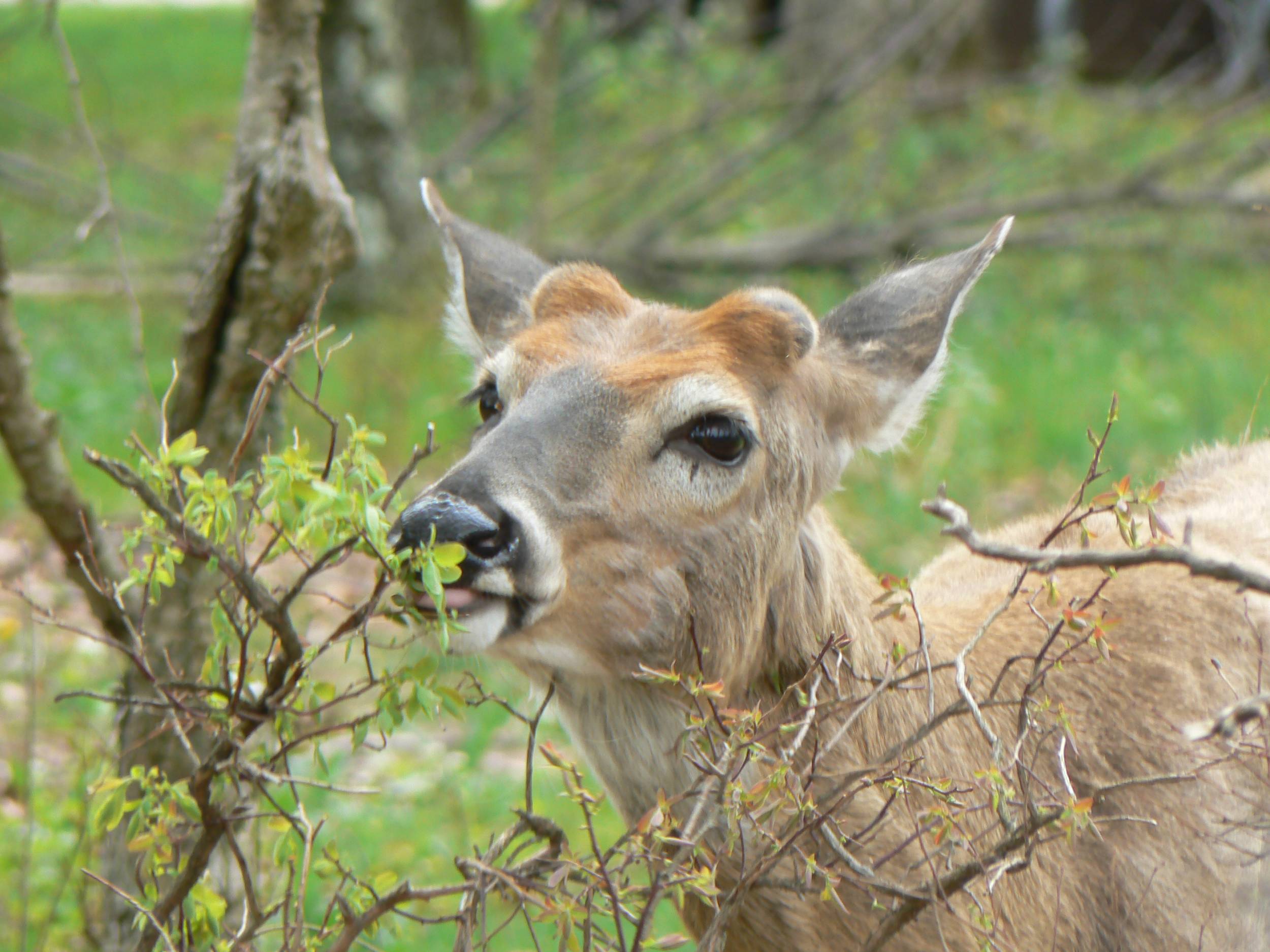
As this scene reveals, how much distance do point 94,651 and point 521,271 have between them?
266 centimetres

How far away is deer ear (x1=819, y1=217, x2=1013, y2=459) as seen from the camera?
3.77 m

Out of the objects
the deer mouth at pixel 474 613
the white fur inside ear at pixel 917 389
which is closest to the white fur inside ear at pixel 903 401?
the white fur inside ear at pixel 917 389

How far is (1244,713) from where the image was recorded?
212 centimetres

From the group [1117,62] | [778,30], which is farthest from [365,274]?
[1117,62]

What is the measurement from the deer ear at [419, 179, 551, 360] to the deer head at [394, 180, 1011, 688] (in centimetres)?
24

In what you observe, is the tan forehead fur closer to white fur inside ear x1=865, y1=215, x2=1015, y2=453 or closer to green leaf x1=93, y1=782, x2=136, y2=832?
white fur inside ear x1=865, y1=215, x2=1015, y2=453

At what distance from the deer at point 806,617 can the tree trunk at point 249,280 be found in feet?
1.85

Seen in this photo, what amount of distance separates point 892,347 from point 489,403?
109 centimetres

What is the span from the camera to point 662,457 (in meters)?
3.36

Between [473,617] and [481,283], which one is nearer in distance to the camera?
[473,617]

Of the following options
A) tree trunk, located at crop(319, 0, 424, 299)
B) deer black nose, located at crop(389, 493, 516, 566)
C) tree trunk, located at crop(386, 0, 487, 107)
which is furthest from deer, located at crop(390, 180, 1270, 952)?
tree trunk, located at crop(386, 0, 487, 107)

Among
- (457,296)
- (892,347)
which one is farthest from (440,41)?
(892,347)

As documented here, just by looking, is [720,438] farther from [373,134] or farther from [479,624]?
[373,134]

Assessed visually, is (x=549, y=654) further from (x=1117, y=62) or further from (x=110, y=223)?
(x=1117, y=62)
